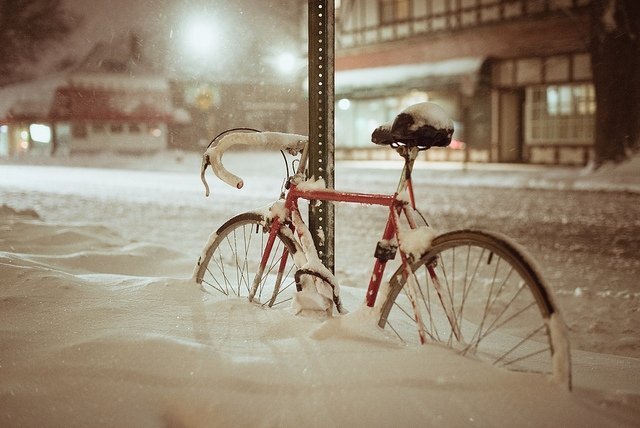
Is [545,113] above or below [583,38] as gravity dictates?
below

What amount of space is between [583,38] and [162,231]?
1750 cm

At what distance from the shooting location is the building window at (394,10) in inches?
1042

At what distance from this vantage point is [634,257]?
24.1ft

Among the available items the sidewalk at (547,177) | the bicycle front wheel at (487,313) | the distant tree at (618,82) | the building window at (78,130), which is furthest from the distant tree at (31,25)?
the bicycle front wheel at (487,313)

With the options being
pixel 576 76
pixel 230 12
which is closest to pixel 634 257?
pixel 576 76

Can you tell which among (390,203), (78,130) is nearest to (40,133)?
(78,130)

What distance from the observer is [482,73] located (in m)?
23.2

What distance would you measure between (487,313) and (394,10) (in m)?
25.0

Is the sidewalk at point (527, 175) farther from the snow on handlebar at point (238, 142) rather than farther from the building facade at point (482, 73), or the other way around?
the snow on handlebar at point (238, 142)

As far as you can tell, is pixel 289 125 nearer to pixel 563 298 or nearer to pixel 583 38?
pixel 583 38

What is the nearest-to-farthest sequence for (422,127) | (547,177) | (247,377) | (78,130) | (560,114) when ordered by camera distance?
(247,377) → (422,127) → (547,177) → (560,114) → (78,130)

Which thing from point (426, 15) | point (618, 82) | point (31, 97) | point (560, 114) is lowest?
point (560, 114)

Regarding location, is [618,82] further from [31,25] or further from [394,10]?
[31,25]

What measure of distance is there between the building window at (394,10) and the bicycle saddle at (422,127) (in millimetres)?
25201
